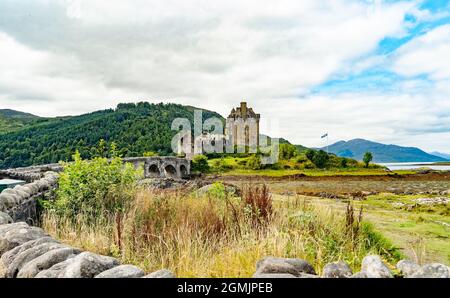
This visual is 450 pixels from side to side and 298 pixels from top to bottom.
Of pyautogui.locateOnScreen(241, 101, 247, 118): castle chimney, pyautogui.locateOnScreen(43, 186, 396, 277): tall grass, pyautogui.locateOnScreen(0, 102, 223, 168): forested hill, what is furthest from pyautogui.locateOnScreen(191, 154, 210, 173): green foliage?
pyautogui.locateOnScreen(43, 186, 396, 277): tall grass

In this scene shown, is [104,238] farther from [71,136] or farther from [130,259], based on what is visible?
[71,136]

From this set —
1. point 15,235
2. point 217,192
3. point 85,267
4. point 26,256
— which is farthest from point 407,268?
point 217,192

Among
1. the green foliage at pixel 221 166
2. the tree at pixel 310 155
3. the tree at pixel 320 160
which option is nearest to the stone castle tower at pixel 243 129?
the green foliage at pixel 221 166

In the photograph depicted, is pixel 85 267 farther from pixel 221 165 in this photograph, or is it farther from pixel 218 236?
pixel 221 165

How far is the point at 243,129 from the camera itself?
338ft

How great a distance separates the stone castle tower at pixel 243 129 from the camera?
10250 cm

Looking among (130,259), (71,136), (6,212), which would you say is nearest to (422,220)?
(130,259)

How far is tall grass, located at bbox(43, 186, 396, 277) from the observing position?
6.32 meters

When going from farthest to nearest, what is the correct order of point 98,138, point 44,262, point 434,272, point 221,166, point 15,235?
point 98,138 → point 221,166 → point 15,235 → point 44,262 → point 434,272

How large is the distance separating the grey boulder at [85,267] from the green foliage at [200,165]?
71.6m

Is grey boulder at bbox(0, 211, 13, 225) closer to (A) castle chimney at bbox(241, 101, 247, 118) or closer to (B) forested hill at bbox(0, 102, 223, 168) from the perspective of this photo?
(B) forested hill at bbox(0, 102, 223, 168)

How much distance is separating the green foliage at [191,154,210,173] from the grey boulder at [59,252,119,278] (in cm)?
7157

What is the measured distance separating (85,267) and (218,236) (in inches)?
149
